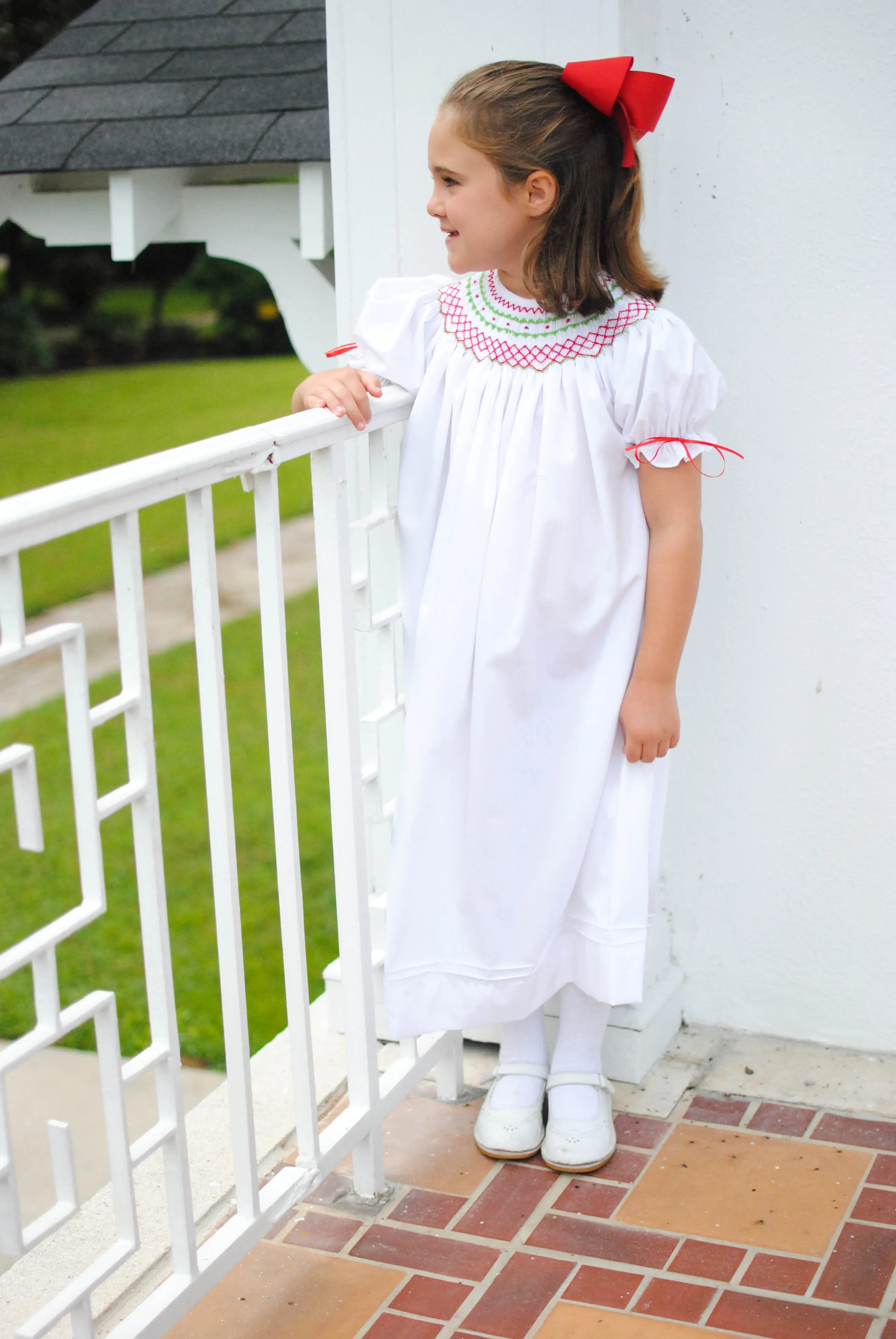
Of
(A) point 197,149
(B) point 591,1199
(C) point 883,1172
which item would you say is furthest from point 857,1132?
(A) point 197,149

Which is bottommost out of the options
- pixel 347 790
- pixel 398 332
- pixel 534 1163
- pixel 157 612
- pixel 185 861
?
pixel 185 861

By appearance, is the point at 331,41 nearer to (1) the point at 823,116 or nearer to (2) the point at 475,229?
(2) the point at 475,229

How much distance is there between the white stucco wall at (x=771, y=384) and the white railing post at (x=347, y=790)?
0.50m

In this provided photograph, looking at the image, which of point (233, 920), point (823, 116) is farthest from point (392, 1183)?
point (823, 116)

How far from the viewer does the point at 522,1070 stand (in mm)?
2074

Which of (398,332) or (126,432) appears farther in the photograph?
(126,432)

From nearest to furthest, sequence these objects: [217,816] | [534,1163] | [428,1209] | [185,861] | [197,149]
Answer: [217,816], [428,1209], [534,1163], [197,149], [185,861]

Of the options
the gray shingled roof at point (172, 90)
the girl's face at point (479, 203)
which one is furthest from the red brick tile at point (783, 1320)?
the gray shingled roof at point (172, 90)

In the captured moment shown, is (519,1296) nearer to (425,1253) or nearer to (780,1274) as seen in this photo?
(425,1253)

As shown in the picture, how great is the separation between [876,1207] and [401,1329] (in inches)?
25.5

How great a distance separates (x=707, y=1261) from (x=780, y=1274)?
9 cm

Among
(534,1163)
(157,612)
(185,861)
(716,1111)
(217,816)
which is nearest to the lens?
(217,816)

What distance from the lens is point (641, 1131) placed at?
207 centimetres

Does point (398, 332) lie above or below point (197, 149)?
below
